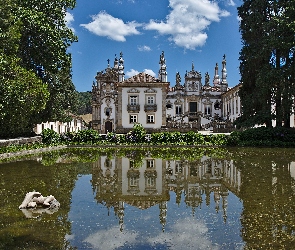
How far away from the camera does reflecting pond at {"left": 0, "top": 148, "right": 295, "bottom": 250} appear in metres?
4.54

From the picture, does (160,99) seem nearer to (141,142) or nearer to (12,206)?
(141,142)

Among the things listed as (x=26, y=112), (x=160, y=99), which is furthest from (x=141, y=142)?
(x=160, y=99)

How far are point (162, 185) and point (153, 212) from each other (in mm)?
2726

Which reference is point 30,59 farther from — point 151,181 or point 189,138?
point 151,181

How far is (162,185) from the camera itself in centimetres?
875

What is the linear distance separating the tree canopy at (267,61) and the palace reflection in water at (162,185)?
12.0 m

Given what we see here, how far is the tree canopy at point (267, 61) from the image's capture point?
22.1m

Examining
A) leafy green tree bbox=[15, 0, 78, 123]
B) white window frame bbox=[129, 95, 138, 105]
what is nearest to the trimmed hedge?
leafy green tree bbox=[15, 0, 78, 123]

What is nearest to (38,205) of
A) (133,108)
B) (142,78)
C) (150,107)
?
(150,107)

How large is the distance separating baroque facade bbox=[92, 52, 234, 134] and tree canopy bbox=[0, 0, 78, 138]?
34.6 ft

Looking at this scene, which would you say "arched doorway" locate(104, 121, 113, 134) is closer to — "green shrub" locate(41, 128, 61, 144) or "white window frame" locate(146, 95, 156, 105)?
"white window frame" locate(146, 95, 156, 105)

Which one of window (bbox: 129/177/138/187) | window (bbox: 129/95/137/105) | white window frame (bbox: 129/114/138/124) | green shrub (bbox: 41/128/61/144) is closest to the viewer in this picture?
window (bbox: 129/177/138/187)

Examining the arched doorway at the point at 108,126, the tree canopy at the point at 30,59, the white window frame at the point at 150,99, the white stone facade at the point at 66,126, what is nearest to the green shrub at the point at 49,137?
the tree canopy at the point at 30,59

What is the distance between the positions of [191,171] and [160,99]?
90.7 feet
